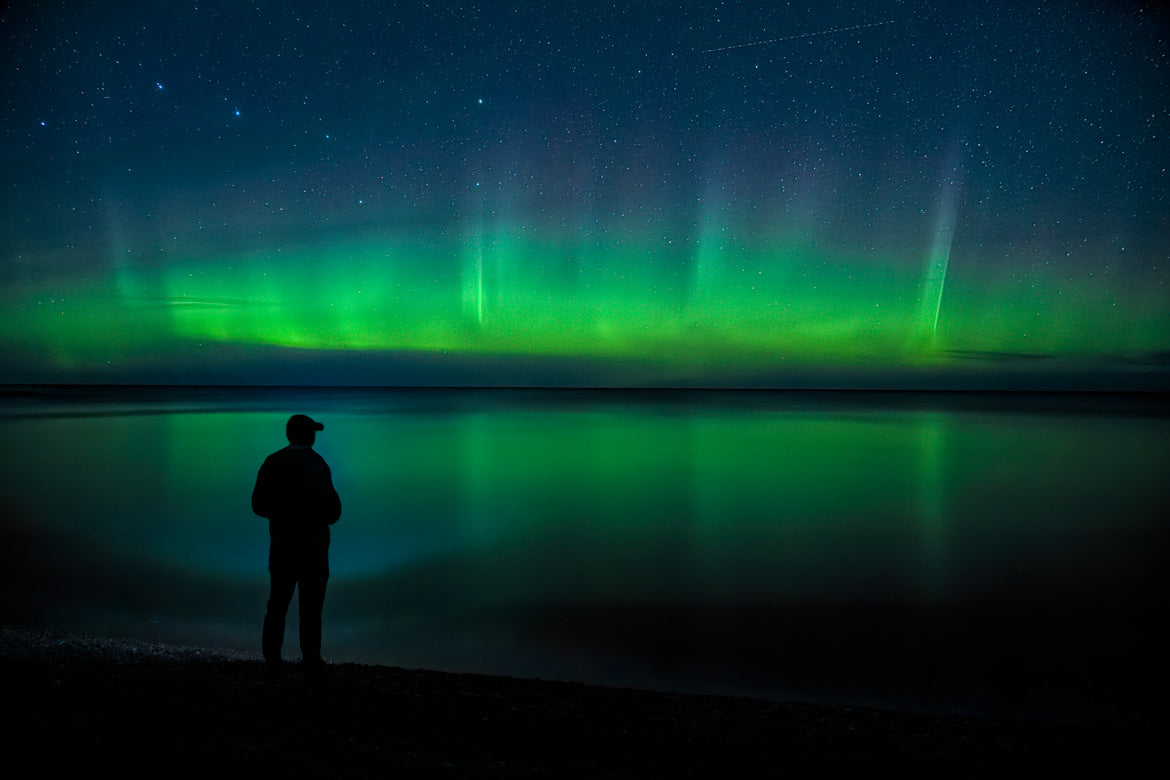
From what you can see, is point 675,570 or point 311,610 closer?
point 311,610

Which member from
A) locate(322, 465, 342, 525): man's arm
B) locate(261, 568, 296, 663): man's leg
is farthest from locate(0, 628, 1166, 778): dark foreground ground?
locate(322, 465, 342, 525): man's arm

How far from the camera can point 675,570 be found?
983 centimetres

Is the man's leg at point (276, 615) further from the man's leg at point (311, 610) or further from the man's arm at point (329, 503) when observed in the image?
the man's arm at point (329, 503)

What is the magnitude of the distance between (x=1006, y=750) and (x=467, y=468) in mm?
20046

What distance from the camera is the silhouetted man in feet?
13.6

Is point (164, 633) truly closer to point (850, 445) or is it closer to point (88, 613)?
point (88, 613)

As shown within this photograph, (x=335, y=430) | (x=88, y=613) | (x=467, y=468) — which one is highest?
(x=88, y=613)

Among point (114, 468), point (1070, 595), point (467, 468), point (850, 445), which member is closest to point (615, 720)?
point (1070, 595)

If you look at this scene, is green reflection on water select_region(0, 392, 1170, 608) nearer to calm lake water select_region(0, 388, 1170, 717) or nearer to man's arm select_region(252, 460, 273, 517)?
calm lake water select_region(0, 388, 1170, 717)

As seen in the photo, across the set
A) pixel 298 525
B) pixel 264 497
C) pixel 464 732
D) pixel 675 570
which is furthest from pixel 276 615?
pixel 675 570

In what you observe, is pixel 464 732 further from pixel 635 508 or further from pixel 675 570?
pixel 635 508

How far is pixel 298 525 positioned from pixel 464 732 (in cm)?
166

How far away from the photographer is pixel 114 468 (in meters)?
21.0

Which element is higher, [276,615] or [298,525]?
[298,525]
